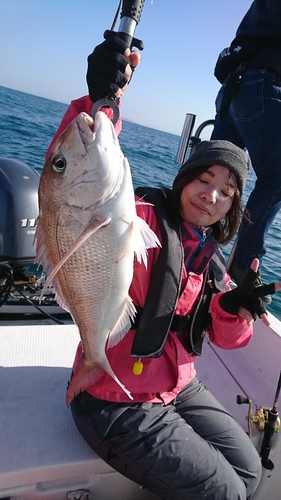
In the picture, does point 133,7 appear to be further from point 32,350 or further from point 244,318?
point 32,350

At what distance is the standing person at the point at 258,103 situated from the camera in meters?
2.88

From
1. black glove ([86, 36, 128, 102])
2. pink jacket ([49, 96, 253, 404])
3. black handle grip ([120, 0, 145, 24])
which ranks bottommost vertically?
pink jacket ([49, 96, 253, 404])

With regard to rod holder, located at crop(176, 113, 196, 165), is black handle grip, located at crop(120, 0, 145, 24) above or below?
above

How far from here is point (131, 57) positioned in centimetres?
165

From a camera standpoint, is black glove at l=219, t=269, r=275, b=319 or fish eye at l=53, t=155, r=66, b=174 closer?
fish eye at l=53, t=155, r=66, b=174

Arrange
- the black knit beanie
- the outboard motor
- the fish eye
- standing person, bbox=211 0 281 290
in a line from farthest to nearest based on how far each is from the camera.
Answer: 1. the outboard motor
2. standing person, bbox=211 0 281 290
3. the black knit beanie
4. the fish eye

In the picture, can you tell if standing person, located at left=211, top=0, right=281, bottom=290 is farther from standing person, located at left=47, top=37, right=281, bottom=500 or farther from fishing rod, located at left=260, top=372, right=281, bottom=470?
fishing rod, located at left=260, top=372, right=281, bottom=470

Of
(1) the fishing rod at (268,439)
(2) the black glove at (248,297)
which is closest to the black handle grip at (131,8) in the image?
(2) the black glove at (248,297)

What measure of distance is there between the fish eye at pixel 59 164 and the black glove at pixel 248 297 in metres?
1.12

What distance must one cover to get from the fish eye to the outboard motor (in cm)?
175

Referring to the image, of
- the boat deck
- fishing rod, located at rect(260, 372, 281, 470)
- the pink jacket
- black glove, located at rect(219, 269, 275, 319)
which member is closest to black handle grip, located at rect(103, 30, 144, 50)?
the pink jacket

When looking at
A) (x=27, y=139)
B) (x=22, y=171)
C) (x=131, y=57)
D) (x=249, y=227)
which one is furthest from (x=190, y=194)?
(x=27, y=139)

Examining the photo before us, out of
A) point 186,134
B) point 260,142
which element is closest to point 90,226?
point 260,142

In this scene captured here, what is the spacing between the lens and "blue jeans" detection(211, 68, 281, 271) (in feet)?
9.49
